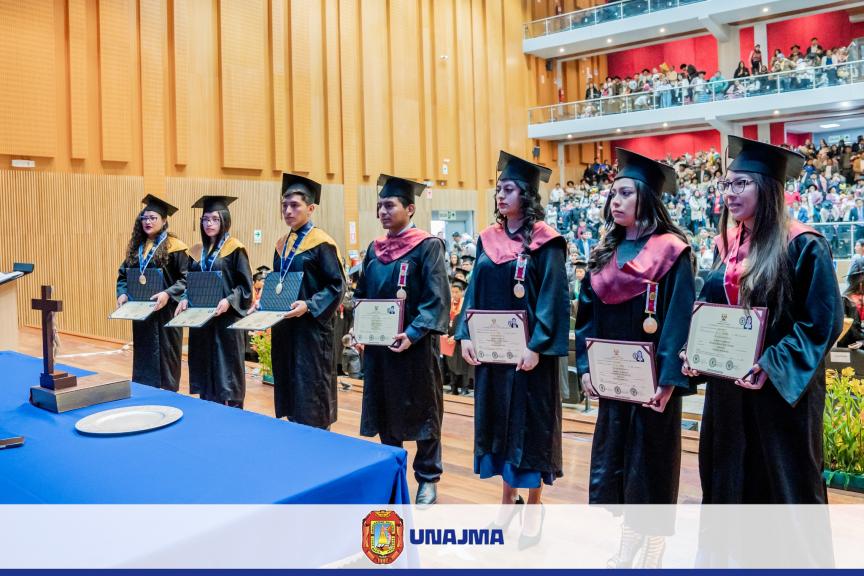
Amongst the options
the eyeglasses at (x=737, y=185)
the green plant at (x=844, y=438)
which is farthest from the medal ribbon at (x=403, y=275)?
the green plant at (x=844, y=438)

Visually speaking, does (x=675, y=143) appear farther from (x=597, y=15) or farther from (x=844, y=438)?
(x=844, y=438)

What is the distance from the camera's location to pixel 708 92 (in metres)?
17.3

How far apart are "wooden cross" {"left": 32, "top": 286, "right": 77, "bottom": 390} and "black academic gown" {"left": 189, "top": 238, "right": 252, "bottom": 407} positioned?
233cm

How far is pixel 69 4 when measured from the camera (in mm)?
11320

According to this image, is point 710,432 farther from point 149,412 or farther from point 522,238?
point 149,412

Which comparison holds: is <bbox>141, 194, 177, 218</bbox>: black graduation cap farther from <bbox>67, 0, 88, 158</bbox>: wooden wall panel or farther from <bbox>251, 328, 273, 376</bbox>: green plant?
<bbox>67, 0, 88, 158</bbox>: wooden wall panel

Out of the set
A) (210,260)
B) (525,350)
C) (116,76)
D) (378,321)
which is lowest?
(525,350)

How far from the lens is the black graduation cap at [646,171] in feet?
8.44

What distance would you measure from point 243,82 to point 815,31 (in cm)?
1619

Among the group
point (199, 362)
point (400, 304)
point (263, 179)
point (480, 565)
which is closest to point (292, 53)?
point (263, 179)

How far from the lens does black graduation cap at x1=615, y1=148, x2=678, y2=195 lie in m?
2.57

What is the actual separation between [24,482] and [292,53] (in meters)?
14.4

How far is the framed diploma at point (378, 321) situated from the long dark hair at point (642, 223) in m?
1.10

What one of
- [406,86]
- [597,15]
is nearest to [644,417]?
[406,86]
